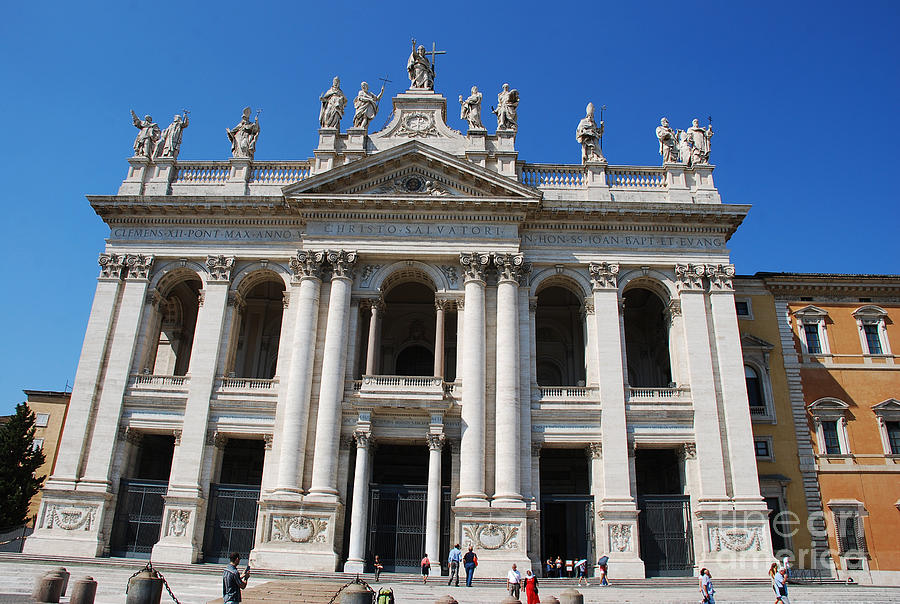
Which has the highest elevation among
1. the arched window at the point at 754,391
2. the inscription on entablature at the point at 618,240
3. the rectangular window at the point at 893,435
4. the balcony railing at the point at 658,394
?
the inscription on entablature at the point at 618,240

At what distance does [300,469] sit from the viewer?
28.0 m

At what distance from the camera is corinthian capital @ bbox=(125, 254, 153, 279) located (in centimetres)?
3219

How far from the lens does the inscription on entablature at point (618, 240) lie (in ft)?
104

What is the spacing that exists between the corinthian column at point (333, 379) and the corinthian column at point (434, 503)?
12.0ft

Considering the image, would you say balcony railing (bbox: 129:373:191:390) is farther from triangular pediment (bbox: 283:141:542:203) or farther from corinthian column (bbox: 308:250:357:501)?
Answer: triangular pediment (bbox: 283:141:542:203)

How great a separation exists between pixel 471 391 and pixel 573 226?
8938 millimetres

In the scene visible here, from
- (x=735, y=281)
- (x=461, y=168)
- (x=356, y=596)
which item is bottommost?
(x=356, y=596)

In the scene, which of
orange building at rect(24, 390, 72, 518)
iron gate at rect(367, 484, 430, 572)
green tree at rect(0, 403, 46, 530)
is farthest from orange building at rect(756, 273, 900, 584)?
orange building at rect(24, 390, 72, 518)

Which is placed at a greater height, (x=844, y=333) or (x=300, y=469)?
(x=844, y=333)

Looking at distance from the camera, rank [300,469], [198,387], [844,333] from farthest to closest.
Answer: [844,333], [198,387], [300,469]

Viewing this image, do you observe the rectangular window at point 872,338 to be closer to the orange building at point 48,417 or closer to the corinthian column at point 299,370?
the corinthian column at point 299,370

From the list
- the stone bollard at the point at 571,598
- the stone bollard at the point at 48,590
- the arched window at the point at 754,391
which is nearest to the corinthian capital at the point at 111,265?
the stone bollard at the point at 48,590

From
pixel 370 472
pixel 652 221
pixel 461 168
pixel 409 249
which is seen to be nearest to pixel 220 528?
pixel 370 472

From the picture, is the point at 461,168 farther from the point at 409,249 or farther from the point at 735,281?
the point at 735,281
